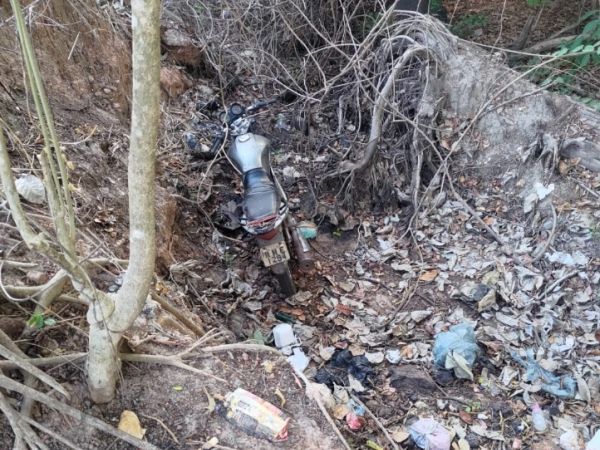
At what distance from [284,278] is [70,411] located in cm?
201

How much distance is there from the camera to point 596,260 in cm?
334

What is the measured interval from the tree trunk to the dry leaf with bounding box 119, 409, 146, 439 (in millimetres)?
92

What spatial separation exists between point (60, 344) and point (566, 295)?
3.07 m

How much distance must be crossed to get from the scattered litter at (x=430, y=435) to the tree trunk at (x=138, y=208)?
1.64 metres

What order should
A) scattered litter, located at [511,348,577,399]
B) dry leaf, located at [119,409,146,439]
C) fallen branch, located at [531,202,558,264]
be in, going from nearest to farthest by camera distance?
dry leaf, located at [119,409,146,439] < scattered litter, located at [511,348,577,399] < fallen branch, located at [531,202,558,264]

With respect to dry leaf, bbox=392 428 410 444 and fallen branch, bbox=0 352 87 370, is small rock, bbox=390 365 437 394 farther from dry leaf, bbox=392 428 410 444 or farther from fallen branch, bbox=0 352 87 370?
fallen branch, bbox=0 352 87 370

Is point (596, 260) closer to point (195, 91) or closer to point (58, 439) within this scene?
point (58, 439)

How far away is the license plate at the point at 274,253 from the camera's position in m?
3.38

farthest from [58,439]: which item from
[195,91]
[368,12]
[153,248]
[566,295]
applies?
[368,12]

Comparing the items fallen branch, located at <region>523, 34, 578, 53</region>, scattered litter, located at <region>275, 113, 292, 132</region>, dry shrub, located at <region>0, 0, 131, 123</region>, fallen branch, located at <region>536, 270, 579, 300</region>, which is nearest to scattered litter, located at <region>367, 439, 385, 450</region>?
fallen branch, located at <region>536, 270, 579, 300</region>

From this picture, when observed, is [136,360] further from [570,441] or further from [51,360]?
[570,441]

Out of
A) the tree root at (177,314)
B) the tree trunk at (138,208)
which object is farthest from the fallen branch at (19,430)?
the tree root at (177,314)

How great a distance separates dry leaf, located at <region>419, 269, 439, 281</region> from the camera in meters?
3.73

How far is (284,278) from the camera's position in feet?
11.5
